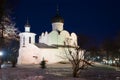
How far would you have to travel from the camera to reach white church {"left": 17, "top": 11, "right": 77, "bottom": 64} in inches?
2813

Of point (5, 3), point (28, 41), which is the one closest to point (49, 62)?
point (28, 41)

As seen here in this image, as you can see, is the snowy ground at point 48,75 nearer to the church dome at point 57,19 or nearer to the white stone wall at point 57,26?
the church dome at point 57,19

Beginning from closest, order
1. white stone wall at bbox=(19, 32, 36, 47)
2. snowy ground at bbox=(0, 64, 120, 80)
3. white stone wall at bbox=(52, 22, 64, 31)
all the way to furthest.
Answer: snowy ground at bbox=(0, 64, 120, 80) < white stone wall at bbox=(19, 32, 36, 47) < white stone wall at bbox=(52, 22, 64, 31)

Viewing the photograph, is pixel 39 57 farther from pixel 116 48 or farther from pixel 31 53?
pixel 116 48

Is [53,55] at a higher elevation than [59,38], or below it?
below

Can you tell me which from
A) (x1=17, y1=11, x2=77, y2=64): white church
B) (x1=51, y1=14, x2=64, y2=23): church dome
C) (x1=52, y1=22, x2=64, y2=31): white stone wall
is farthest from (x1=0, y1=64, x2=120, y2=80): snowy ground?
(x1=52, y1=22, x2=64, y2=31): white stone wall

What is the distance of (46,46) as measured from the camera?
73.4 metres

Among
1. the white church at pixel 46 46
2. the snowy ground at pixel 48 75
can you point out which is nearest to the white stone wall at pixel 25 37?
the white church at pixel 46 46

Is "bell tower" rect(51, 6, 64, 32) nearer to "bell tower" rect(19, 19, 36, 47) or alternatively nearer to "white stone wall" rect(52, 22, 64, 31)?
"white stone wall" rect(52, 22, 64, 31)

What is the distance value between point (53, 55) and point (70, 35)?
11888mm

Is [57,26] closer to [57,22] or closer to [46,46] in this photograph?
[57,22]

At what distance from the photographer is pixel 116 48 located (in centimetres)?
6500

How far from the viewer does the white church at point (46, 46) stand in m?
71.4

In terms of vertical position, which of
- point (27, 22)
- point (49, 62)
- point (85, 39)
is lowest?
point (49, 62)
